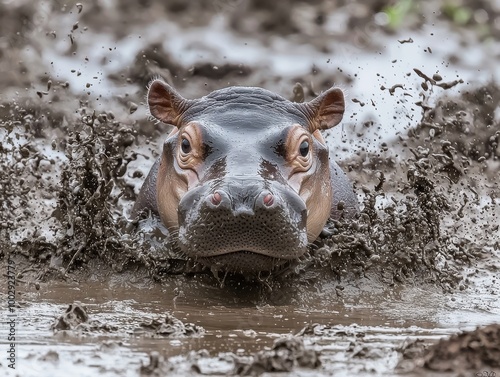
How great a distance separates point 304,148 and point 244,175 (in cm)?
100

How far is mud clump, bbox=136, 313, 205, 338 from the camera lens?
606 cm

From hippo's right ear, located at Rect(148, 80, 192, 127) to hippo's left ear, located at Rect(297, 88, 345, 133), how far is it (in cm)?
95

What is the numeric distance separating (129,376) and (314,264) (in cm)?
341

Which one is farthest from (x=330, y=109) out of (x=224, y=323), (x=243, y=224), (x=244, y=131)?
(x=224, y=323)

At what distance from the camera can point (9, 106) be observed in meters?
12.4

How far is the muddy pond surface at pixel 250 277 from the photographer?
567 centimetres

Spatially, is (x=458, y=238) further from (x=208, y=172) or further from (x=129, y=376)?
(x=129, y=376)

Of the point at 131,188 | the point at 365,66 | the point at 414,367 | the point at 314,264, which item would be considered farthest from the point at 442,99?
the point at 414,367

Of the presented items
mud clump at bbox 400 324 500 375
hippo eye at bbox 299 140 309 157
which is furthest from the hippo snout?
mud clump at bbox 400 324 500 375

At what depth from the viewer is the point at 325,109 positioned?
8844mm

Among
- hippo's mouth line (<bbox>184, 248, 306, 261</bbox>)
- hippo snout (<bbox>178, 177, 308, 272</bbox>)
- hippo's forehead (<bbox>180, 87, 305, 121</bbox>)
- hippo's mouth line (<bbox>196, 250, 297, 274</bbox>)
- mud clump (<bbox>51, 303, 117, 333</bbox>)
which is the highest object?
hippo's forehead (<bbox>180, 87, 305, 121</bbox>)

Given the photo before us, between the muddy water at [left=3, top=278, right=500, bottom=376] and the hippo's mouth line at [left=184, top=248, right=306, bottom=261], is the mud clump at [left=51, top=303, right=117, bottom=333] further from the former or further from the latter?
the hippo's mouth line at [left=184, top=248, right=306, bottom=261]

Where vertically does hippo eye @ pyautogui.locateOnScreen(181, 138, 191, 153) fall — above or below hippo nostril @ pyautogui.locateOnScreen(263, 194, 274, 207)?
above

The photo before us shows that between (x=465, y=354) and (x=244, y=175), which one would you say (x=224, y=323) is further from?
(x=465, y=354)
